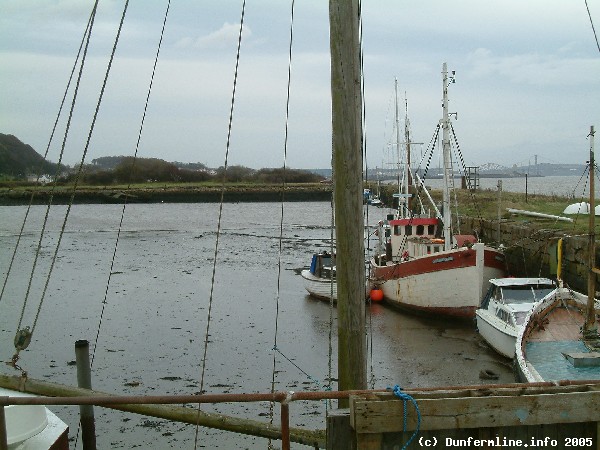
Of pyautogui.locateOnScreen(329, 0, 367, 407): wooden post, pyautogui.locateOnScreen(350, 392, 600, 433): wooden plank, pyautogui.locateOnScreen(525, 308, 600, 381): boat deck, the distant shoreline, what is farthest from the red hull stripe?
the distant shoreline

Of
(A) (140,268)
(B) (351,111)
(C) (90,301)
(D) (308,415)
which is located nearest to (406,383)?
(D) (308,415)

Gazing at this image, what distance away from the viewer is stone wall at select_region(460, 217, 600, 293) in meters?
21.1

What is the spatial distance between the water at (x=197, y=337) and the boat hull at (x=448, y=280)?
0.65 metres

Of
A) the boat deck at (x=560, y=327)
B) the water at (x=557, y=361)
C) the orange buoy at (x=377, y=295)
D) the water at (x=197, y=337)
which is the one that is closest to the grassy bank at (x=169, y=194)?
the water at (x=197, y=337)

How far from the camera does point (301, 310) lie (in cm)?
2483

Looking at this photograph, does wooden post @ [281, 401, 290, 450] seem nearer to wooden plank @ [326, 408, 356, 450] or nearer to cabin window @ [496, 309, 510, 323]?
wooden plank @ [326, 408, 356, 450]

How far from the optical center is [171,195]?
355 feet

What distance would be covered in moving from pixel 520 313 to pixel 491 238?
15845 millimetres

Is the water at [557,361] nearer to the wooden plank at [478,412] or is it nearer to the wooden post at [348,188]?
the wooden plank at [478,412]

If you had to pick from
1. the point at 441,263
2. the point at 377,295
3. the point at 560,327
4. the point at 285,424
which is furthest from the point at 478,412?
the point at 377,295

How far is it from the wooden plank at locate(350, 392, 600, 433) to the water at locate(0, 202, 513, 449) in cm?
288

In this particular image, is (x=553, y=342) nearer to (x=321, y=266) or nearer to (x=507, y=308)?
(x=507, y=308)

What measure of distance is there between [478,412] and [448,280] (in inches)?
731

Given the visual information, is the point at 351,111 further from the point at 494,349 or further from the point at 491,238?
the point at 491,238
